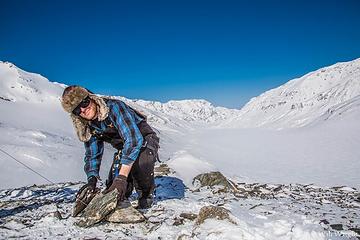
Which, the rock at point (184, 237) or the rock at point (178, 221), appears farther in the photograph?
the rock at point (178, 221)

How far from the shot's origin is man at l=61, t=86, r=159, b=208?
4.46m

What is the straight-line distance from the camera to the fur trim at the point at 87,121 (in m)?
4.55

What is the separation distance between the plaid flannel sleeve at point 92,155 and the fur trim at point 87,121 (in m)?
0.20

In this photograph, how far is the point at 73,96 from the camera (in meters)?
4.33

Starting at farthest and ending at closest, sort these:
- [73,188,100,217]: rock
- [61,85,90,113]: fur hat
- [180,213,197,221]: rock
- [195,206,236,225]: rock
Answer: [180,213,197,221]: rock → [73,188,100,217]: rock → [195,206,236,225]: rock → [61,85,90,113]: fur hat

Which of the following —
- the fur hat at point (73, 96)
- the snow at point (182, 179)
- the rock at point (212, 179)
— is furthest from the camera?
the rock at point (212, 179)

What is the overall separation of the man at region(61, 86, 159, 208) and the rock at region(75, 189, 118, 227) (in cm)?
10

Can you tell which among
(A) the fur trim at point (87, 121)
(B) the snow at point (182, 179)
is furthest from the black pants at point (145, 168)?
(A) the fur trim at point (87, 121)

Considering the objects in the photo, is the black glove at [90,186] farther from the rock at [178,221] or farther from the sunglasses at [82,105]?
the rock at [178,221]

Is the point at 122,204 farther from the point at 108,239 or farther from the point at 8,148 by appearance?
the point at 8,148

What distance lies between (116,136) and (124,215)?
3.90 ft

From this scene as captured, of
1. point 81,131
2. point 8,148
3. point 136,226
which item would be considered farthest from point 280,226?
point 8,148

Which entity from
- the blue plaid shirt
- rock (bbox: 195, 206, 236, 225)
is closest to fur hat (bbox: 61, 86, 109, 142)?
the blue plaid shirt

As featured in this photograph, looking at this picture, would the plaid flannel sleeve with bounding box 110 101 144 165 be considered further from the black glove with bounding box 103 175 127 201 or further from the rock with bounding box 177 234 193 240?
the rock with bounding box 177 234 193 240
